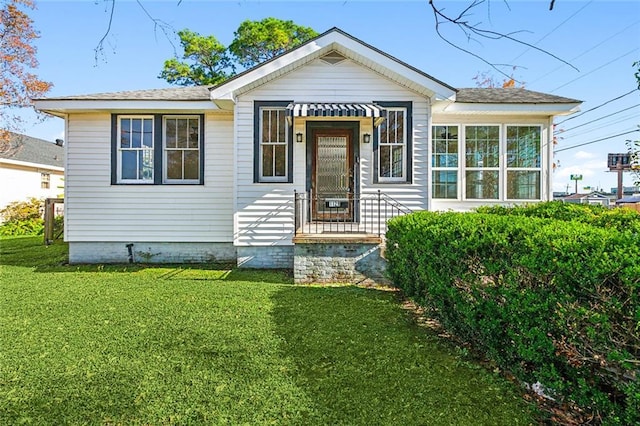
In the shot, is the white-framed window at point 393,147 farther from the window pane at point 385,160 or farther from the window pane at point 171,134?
the window pane at point 171,134

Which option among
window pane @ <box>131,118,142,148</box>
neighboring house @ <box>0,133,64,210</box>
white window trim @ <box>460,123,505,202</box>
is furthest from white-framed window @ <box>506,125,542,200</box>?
neighboring house @ <box>0,133,64,210</box>

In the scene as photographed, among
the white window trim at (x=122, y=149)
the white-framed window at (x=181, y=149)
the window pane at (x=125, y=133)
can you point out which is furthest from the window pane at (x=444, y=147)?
the window pane at (x=125, y=133)

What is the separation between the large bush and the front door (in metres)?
16.1

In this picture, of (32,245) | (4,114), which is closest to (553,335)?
(32,245)

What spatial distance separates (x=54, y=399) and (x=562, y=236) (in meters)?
4.30

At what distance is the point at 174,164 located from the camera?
9438mm

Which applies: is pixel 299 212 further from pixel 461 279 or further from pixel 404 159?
pixel 461 279

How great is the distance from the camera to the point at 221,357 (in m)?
3.91

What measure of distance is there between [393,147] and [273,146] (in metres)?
2.82

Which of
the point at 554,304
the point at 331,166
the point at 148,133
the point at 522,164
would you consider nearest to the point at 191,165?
the point at 148,133

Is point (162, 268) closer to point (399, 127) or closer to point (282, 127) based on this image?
point (282, 127)

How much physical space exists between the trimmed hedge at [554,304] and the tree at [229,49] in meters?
24.4

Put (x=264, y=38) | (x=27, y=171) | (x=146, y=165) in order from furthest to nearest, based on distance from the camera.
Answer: (x=264, y=38) < (x=27, y=171) < (x=146, y=165)

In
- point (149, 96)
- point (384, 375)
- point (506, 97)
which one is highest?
point (506, 97)
